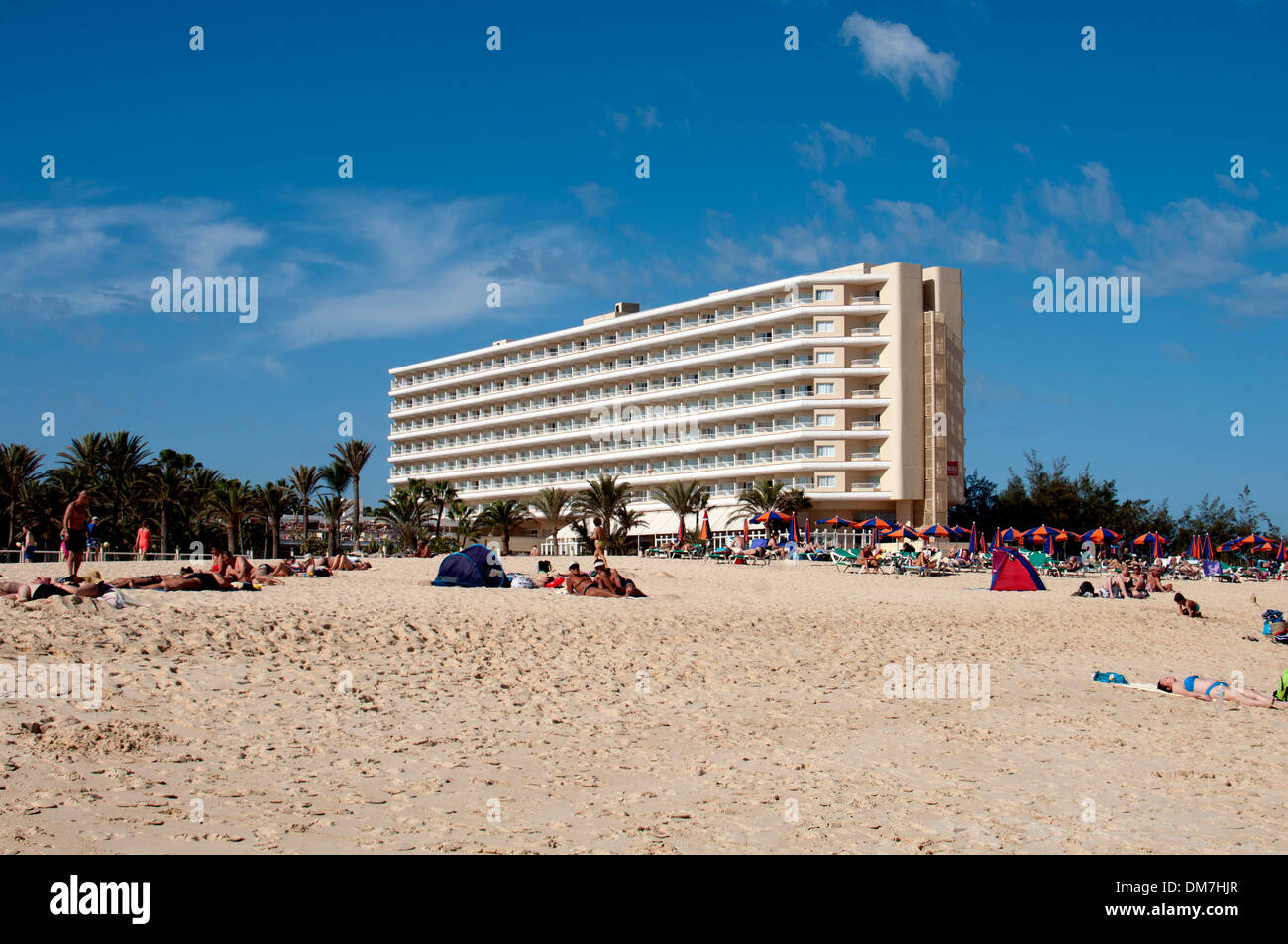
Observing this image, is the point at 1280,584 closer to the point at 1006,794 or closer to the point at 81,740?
the point at 1006,794

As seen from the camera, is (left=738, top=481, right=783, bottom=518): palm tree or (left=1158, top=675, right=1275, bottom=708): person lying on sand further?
(left=738, top=481, right=783, bottom=518): palm tree

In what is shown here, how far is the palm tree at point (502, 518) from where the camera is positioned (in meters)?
69.2

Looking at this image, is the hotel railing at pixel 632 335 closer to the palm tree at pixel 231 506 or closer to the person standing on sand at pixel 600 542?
the person standing on sand at pixel 600 542

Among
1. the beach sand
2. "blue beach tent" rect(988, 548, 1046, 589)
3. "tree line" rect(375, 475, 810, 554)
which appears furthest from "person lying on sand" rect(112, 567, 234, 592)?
"tree line" rect(375, 475, 810, 554)

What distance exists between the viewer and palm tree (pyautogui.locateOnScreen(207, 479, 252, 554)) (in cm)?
6012

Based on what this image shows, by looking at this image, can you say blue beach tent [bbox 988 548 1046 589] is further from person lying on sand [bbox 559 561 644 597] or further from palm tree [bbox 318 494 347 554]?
palm tree [bbox 318 494 347 554]

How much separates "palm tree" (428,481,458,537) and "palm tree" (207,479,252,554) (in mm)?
13867

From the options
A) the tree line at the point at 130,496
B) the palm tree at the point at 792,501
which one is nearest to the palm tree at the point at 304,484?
the tree line at the point at 130,496

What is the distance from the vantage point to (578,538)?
211 ft

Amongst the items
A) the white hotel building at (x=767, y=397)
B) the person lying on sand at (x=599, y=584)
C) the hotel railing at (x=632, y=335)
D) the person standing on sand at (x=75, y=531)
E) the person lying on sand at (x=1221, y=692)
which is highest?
the hotel railing at (x=632, y=335)

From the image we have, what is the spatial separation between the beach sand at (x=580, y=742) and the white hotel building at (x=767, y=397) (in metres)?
46.5

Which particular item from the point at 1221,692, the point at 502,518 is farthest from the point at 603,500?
the point at 1221,692
